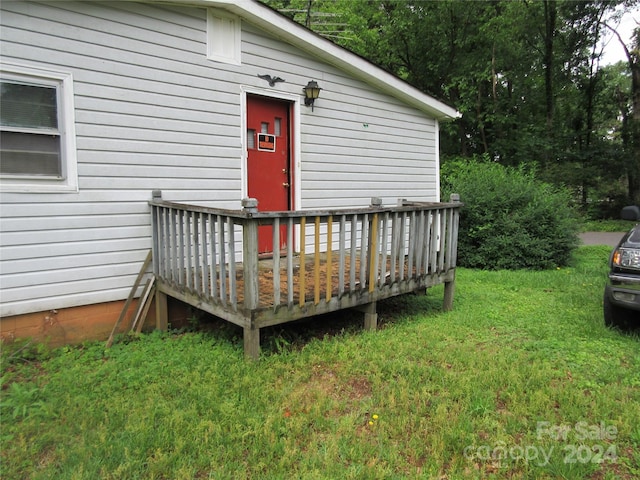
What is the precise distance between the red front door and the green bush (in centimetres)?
442

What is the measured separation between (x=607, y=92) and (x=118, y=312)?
1101 inches

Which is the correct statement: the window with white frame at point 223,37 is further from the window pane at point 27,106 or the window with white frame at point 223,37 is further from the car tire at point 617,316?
the car tire at point 617,316

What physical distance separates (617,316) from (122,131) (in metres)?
5.31

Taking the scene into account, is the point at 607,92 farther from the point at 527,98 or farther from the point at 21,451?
the point at 21,451

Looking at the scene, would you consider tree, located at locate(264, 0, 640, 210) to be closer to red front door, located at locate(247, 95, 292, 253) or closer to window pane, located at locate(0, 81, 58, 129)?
red front door, located at locate(247, 95, 292, 253)

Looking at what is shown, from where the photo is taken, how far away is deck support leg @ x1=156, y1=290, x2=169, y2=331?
4.44 m

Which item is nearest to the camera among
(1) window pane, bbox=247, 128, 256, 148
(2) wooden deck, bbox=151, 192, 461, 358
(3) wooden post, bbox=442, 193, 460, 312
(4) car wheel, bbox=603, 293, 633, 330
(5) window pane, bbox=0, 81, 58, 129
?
(2) wooden deck, bbox=151, 192, 461, 358

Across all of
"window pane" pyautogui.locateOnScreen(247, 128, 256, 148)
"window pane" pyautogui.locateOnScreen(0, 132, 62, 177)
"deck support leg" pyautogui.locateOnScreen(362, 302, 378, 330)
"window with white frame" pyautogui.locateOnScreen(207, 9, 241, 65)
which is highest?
"window with white frame" pyautogui.locateOnScreen(207, 9, 241, 65)

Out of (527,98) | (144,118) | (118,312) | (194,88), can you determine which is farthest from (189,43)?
(527,98)

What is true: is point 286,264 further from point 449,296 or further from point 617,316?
point 617,316

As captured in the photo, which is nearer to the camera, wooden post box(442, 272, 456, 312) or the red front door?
wooden post box(442, 272, 456, 312)

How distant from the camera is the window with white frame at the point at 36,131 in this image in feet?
11.9

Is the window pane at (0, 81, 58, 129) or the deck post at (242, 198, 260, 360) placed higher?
the window pane at (0, 81, 58, 129)

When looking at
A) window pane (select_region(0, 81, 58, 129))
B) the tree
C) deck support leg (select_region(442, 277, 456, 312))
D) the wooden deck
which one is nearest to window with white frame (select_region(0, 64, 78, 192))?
window pane (select_region(0, 81, 58, 129))
